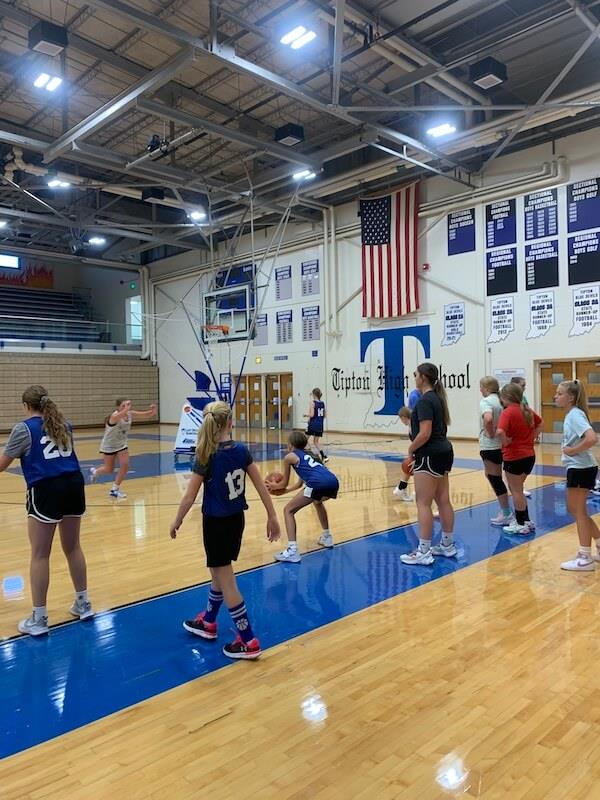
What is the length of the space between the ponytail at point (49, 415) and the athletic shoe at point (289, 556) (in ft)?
7.24

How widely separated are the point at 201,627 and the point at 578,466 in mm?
3091

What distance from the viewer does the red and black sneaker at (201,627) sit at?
3.65m

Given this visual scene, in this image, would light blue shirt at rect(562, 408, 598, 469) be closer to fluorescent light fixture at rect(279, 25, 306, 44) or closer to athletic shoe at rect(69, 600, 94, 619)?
athletic shoe at rect(69, 600, 94, 619)

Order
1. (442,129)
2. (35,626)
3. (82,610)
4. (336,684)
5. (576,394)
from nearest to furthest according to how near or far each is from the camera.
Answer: (336,684), (35,626), (82,610), (576,394), (442,129)

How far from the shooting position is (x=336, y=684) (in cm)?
306

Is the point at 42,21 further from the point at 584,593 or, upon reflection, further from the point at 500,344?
the point at 500,344

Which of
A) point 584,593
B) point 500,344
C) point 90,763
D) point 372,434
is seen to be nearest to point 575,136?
point 500,344

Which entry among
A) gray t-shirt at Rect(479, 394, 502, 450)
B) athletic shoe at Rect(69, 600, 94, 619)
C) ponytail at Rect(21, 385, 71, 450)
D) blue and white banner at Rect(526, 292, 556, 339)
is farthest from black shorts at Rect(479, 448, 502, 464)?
blue and white banner at Rect(526, 292, 556, 339)

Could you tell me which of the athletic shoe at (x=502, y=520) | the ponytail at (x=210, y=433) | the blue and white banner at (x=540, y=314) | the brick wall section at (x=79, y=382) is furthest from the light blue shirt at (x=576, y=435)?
the brick wall section at (x=79, y=382)

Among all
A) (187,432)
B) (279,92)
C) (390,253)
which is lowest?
(187,432)

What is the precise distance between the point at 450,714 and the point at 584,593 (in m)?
2.04

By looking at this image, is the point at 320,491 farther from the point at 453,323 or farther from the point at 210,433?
the point at 453,323

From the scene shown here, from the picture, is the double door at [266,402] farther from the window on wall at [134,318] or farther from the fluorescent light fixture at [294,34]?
the fluorescent light fixture at [294,34]

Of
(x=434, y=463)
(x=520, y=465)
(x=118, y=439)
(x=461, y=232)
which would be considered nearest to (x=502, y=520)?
(x=520, y=465)
